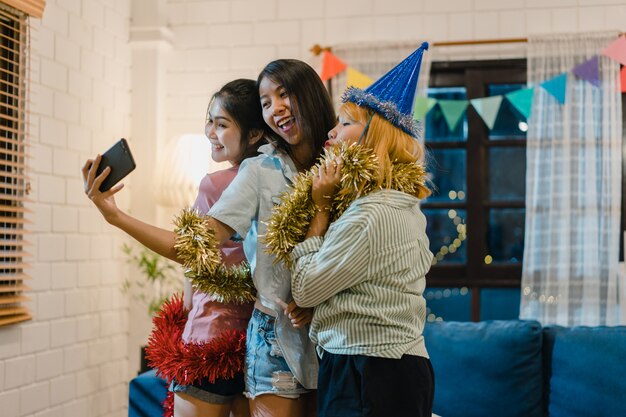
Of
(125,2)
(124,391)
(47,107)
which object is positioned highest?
(125,2)

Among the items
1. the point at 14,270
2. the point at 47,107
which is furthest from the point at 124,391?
the point at 47,107

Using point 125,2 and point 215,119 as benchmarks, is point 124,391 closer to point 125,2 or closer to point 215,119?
point 125,2

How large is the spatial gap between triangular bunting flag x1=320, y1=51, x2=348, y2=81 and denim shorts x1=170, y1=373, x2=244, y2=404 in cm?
293

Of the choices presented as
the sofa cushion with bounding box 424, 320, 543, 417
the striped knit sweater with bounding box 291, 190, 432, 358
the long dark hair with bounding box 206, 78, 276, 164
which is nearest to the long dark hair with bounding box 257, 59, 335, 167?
the long dark hair with bounding box 206, 78, 276, 164

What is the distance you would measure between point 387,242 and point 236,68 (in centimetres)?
328

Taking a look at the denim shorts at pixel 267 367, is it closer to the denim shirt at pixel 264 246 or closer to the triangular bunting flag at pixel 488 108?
the denim shirt at pixel 264 246

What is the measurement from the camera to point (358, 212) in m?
1.63

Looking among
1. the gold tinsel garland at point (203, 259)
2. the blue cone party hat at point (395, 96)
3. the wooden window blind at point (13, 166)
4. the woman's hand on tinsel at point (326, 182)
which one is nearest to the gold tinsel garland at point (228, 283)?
the gold tinsel garland at point (203, 259)

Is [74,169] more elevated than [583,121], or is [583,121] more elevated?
[583,121]

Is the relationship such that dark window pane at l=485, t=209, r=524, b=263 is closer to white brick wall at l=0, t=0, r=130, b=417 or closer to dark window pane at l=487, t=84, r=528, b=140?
dark window pane at l=487, t=84, r=528, b=140

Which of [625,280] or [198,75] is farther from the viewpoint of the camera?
[198,75]

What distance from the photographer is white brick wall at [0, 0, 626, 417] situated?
351cm

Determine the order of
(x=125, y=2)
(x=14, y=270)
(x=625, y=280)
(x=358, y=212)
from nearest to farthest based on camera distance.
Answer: (x=358, y=212) → (x=14, y=270) → (x=625, y=280) → (x=125, y=2)

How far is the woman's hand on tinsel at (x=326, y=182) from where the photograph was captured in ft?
5.49
